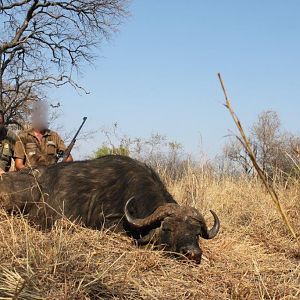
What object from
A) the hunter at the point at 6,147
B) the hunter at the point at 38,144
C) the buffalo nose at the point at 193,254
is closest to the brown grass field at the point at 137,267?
the buffalo nose at the point at 193,254

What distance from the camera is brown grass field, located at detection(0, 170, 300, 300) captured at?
3.47m

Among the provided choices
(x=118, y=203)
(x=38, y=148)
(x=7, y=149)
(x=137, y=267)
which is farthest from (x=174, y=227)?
(x=7, y=149)

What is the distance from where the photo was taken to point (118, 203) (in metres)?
6.53

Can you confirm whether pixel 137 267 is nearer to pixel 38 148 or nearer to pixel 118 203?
pixel 118 203

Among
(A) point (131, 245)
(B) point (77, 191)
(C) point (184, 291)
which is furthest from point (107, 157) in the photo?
(C) point (184, 291)

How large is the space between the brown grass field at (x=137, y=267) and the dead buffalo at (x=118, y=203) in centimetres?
23

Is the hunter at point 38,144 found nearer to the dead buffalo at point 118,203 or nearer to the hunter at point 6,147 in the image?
the hunter at point 6,147

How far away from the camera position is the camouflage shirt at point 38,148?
367 inches

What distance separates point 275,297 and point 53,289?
168 centimetres

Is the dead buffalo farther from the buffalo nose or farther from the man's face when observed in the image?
the man's face

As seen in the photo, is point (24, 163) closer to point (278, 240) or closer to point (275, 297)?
point (278, 240)

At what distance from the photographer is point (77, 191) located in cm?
700

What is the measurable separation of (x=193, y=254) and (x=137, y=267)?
85 cm

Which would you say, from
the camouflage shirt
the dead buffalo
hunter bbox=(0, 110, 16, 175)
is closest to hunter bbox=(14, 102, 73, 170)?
the camouflage shirt
